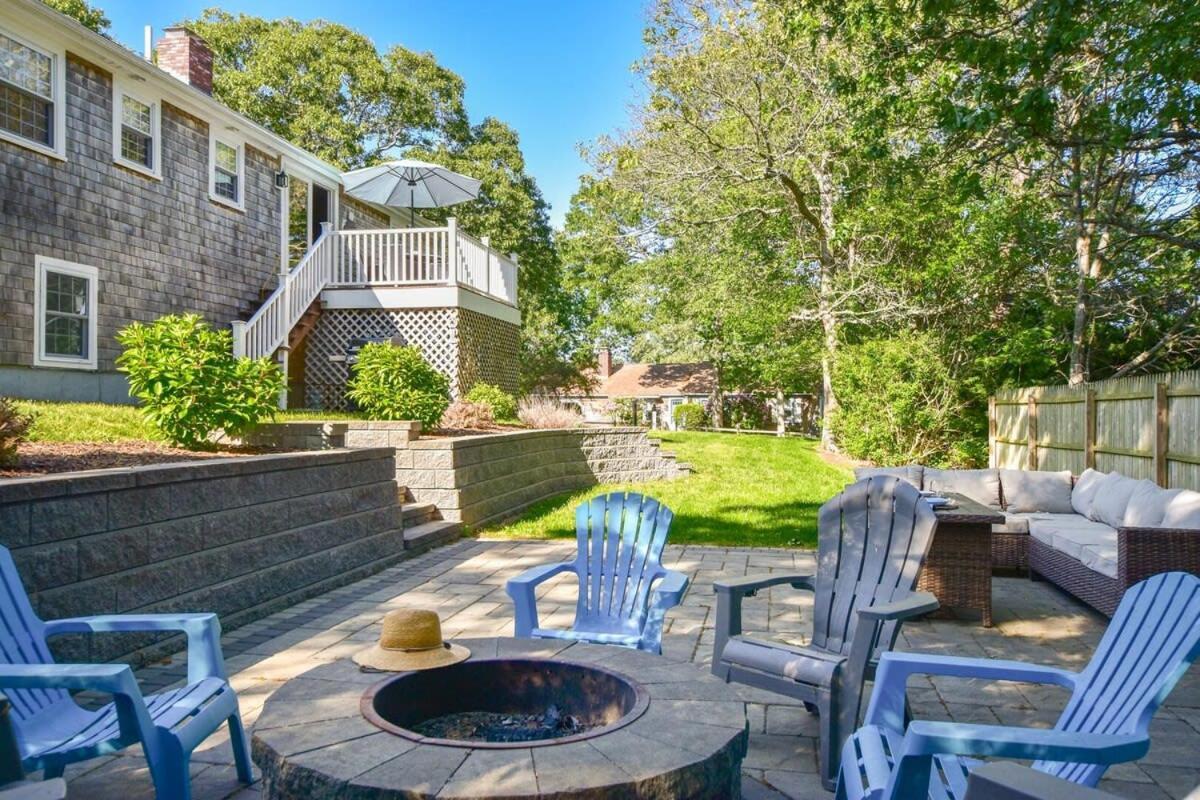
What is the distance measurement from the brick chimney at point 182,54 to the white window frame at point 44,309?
14.0ft

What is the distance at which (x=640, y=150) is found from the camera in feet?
62.5

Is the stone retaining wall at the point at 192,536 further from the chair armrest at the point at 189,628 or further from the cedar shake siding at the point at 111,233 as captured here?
the cedar shake siding at the point at 111,233

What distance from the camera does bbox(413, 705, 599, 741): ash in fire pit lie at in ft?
8.80

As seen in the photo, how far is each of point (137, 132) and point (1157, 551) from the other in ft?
41.0

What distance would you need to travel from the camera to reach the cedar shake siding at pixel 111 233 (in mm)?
9898

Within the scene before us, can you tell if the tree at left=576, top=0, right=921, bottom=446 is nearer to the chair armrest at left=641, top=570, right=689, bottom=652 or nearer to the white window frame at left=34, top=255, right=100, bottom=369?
the white window frame at left=34, top=255, right=100, bottom=369

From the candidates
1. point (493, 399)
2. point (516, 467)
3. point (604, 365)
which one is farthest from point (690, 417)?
point (516, 467)

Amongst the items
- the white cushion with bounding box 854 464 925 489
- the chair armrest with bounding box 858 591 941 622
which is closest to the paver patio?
the chair armrest with bounding box 858 591 941 622

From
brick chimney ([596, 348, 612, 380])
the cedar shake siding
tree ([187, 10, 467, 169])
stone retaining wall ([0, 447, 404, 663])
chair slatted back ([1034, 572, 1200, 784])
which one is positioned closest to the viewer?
chair slatted back ([1034, 572, 1200, 784])

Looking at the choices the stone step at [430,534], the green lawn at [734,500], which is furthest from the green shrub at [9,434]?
the green lawn at [734,500]

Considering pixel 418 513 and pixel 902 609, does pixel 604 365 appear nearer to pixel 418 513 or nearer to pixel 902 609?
pixel 418 513

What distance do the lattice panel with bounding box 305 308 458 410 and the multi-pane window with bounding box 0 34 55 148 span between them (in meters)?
5.01

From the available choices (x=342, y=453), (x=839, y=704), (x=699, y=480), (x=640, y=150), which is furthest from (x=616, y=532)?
(x=640, y=150)

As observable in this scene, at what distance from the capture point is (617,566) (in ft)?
14.8
